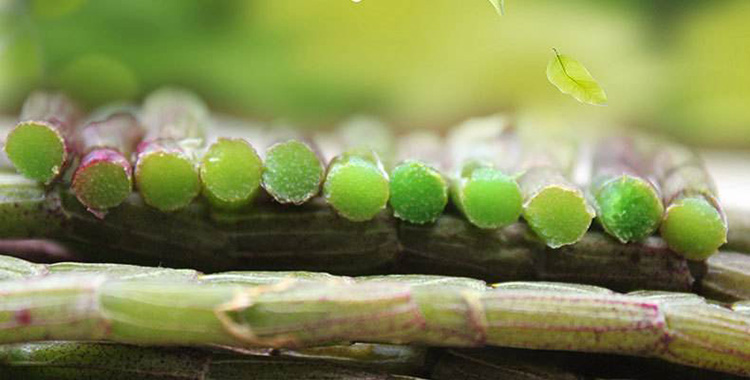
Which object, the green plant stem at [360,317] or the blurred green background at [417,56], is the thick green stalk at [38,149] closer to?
the green plant stem at [360,317]

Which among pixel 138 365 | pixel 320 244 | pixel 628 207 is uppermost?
pixel 628 207

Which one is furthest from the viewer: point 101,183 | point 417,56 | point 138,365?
point 417,56

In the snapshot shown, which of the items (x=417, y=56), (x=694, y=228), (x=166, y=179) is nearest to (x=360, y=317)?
(x=166, y=179)

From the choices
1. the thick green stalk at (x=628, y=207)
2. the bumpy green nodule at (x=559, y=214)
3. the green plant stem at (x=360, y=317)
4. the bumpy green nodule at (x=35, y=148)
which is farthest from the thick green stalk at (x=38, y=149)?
the thick green stalk at (x=628, y=207)

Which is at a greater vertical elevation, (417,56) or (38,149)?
(417,56)

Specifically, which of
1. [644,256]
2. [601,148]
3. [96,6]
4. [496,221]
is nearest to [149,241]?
[496,221]

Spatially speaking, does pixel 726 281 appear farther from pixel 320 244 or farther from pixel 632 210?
pixel 320 244

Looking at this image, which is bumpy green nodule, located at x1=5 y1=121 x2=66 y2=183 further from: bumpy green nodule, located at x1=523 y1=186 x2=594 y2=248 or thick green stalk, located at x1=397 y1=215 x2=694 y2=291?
bumpy green nodule, located at x1=523 y1=186 x2=594 y2=248

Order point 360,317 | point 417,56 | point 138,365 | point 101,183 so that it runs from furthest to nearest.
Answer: point 417,56, point 101,183, point 138,365, point 360,317
